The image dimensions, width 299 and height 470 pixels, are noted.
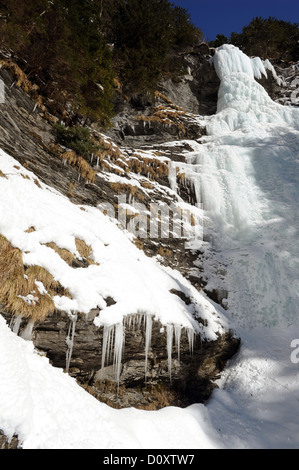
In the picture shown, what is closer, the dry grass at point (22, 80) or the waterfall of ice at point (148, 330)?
the waterfall of ice at point (148, 330)

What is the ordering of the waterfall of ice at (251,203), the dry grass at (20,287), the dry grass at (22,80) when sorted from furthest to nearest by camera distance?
the waterfall of ice at (251,203) → the dry grass at (22,80) → the dry grass at (20,287)

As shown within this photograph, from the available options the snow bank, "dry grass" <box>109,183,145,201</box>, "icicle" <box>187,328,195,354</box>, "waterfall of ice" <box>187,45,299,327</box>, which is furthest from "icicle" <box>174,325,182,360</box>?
"dry grass" <box>109,183,145,201</box>

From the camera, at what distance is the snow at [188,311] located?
3.45 meters

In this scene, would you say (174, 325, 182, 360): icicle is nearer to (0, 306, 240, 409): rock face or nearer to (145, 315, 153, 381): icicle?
(0, 306, 240, 409): rock face

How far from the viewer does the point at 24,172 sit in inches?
236

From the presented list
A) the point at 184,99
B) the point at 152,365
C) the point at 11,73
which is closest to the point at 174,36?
the point at 184,99

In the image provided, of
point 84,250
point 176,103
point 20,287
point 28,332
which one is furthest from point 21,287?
point 176,103

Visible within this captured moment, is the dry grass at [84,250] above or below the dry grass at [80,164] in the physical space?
below

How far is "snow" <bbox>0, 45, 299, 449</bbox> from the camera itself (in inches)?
136

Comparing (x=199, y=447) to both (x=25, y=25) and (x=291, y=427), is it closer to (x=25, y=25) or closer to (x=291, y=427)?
(x=291, y=427)

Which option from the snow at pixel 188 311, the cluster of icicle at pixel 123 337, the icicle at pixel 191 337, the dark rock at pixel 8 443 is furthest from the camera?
the icicle at pixel 191 337

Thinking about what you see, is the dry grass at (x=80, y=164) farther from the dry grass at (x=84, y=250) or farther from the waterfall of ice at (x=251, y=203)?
the waterfall of ice at (x=251, y=203)

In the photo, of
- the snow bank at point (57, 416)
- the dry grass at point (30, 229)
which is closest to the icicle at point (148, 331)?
the snow bank at point (57, 416)

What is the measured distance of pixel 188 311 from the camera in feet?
23.2
